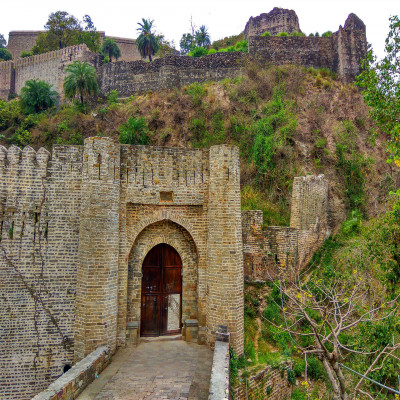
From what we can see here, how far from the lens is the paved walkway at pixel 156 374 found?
20.0 feet

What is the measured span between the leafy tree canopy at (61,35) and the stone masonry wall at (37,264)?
115 ft

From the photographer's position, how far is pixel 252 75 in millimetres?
21531

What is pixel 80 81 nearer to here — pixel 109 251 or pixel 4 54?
pixel 109 251

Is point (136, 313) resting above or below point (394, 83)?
below

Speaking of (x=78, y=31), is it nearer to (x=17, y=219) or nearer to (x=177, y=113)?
(x=177, y=113)

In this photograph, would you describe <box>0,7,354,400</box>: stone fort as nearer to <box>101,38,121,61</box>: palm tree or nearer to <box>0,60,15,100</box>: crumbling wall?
<box>0,60,15,100</box>: crumbling wall

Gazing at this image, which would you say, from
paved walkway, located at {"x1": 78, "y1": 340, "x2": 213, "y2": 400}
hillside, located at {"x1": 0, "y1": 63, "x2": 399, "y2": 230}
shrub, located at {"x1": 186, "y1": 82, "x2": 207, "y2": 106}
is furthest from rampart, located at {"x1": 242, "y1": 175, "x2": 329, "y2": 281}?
shrub, located at {"x1": 186, "y1": 82, "x2": 207, "y2": 106}

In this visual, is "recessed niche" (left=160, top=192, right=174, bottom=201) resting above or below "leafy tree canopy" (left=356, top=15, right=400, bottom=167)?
below

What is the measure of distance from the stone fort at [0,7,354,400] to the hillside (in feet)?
14.3

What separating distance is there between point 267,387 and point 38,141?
68.6ft

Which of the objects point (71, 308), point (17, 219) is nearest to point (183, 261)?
point (71, 308)

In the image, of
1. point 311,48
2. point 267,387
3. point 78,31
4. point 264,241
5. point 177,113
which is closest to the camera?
point 267,387

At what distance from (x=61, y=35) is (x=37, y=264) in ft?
126

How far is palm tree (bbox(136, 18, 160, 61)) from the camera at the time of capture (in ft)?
A: 114
